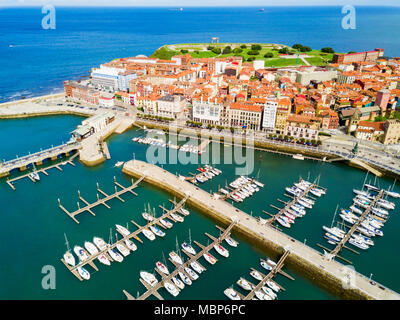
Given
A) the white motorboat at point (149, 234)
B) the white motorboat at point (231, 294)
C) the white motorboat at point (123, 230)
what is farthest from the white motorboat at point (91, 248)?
the white motorboat at point (231, 294)

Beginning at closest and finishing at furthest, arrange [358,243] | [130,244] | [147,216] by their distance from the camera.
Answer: [130,244] → [358,243] → [147,216]

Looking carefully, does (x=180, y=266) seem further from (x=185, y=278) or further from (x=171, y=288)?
(x=171, y=288)

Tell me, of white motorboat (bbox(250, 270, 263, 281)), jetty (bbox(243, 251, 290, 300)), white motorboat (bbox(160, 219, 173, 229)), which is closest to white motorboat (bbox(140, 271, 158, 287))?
white motorboat (bbox(160, 219, 173, 229))

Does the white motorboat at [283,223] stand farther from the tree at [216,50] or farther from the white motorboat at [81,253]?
the tree at [216,50]

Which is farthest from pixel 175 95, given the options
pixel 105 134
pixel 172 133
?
pixel 105 134

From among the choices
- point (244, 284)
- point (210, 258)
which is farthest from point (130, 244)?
point (244, 284)

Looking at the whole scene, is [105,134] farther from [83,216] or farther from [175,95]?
[83,216]
